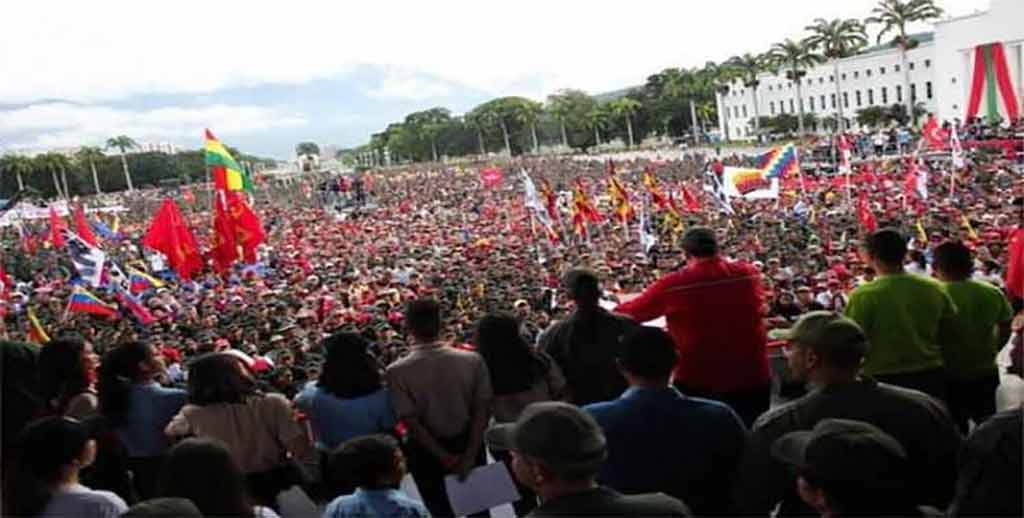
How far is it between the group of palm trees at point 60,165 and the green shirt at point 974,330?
230 ft

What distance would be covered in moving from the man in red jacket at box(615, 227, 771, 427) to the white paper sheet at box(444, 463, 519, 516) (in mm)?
717

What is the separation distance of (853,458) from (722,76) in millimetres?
78312

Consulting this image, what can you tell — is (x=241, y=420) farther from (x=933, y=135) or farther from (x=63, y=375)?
(x=933, y=135)

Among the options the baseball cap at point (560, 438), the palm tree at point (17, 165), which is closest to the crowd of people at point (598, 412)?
the baseball cap at point (560, 438)

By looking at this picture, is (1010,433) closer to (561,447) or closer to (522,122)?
(561,447)

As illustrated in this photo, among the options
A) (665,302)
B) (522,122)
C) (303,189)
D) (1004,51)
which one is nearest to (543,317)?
(665,302)

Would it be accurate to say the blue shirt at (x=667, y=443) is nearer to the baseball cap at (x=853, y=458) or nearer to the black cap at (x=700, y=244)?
the baseball cap at (x=853, y=458)

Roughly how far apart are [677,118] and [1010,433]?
84.8 meters

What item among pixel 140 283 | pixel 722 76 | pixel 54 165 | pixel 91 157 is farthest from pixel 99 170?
pixel 140 283

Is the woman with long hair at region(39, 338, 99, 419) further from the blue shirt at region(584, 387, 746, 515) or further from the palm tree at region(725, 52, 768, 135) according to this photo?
the palm tree at region(725, 52, 768, 135)

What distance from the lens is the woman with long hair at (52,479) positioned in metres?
2.40

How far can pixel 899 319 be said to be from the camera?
127 inches

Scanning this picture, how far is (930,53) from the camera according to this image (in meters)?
66.1

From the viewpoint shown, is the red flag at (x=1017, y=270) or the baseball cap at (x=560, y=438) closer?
the baseball cap at (x=560, y=438)
